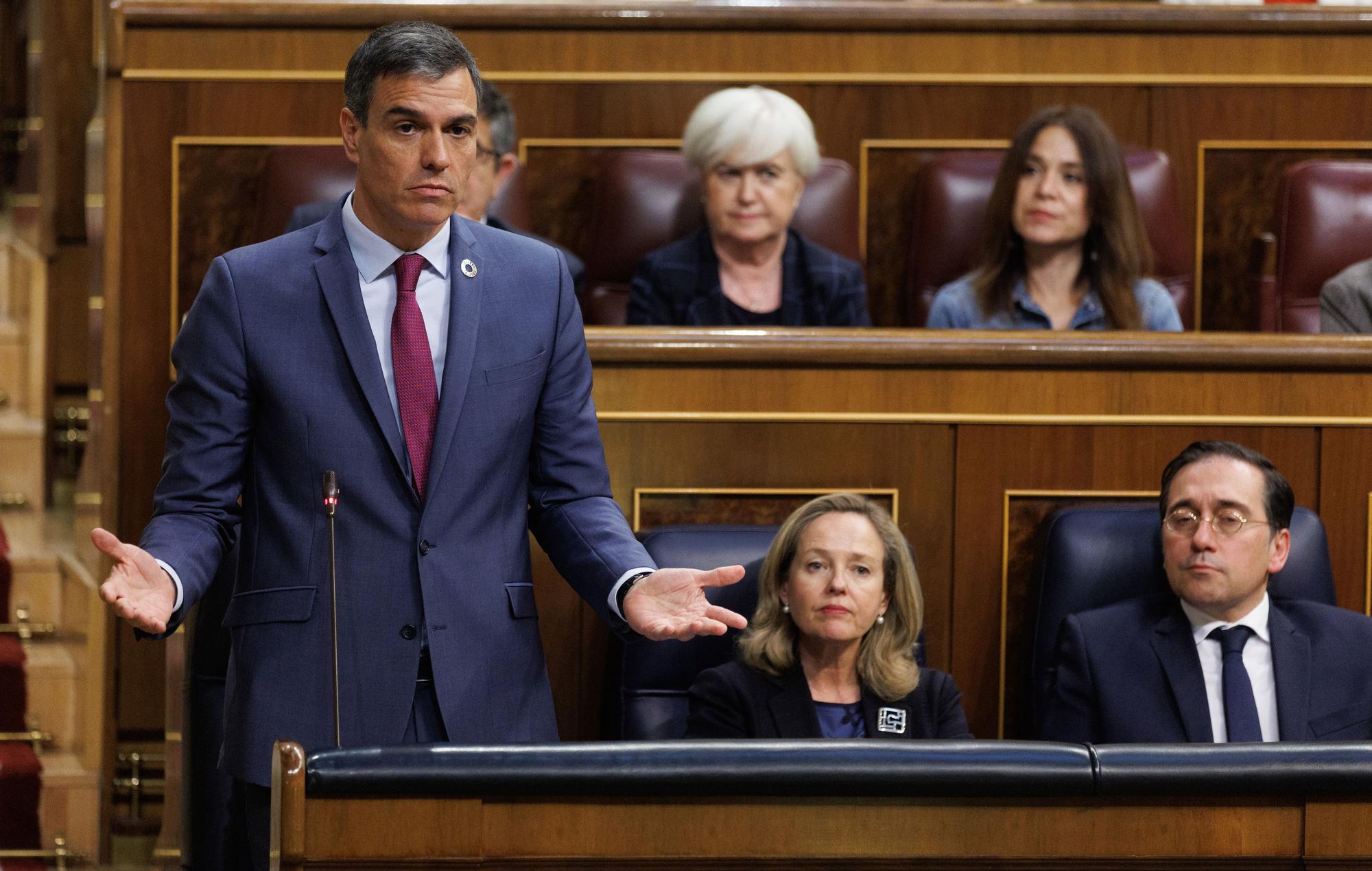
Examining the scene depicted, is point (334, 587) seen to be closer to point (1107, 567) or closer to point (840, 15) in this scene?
point (1107, 567)

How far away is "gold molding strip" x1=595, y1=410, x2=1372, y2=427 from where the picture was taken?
134 cm

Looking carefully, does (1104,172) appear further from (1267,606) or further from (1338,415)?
(1267,606)

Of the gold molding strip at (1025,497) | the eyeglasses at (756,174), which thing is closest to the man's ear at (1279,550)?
the gold molding strip at (1025,497)

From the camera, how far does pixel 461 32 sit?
186 cm

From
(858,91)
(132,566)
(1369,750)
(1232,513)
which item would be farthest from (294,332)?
(858,91)

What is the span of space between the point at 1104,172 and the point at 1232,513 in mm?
548

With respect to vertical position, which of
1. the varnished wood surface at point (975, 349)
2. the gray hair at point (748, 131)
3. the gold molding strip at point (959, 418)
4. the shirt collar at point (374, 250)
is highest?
the gray hair at point (748, 131)

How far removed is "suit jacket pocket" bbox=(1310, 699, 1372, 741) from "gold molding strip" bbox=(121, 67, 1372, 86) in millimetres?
889

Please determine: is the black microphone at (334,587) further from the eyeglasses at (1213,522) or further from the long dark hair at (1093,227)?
the long dark hair at (1093,227)

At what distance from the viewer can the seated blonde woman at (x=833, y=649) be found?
1.22 m

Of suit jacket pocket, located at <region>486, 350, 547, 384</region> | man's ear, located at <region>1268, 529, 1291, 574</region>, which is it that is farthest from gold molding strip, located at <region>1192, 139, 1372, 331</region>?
suit jacket pocket, located at <region>486, 350, 547, 384</region>

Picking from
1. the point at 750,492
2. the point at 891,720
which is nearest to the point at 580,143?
the point at 750,492

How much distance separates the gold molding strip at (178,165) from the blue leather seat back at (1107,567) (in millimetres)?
818

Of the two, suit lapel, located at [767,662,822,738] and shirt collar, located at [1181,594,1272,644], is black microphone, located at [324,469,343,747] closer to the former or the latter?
suit lapel, located at [767,662,822,738]
